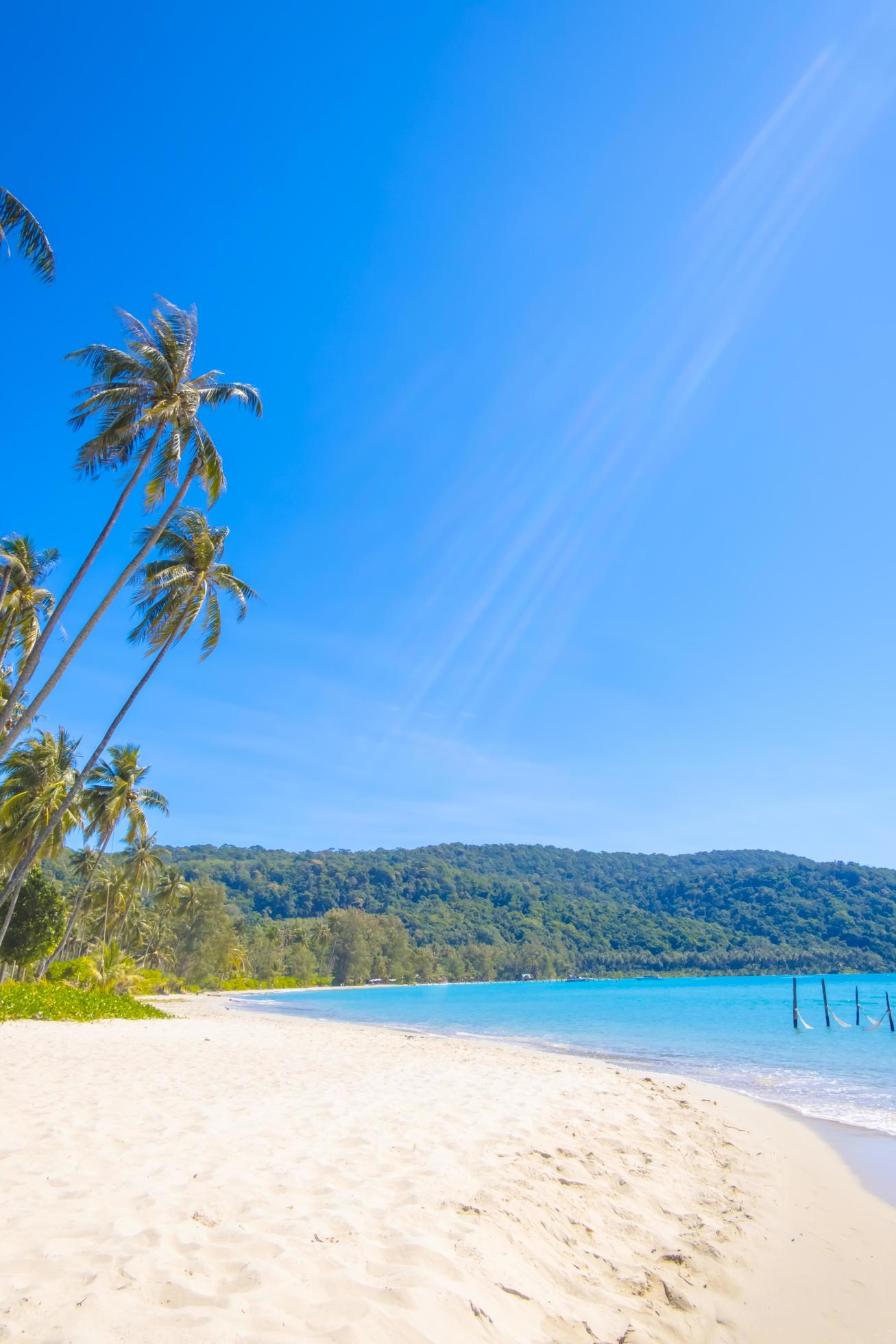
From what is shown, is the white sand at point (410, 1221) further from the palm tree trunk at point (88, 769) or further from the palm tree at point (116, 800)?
the palm tree at point (116, 800)

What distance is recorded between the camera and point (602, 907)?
157 meters

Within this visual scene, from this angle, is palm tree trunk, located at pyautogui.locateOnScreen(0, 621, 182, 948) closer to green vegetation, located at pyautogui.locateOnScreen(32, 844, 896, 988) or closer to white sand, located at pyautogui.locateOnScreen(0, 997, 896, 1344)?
white sand, located at pyautogui.locateOnScreen(0, 997, 896, 1344)

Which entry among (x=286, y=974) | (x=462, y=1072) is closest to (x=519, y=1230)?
(x=462, y=1072)

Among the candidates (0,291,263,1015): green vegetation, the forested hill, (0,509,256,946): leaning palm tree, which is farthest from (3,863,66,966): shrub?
the forested hill

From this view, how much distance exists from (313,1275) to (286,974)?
318ft

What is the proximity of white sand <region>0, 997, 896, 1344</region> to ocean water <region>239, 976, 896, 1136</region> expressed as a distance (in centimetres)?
723

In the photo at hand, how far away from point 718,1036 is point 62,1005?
26532 mm

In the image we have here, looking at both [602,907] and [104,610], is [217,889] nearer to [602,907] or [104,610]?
[104,610]

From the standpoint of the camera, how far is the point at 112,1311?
10.9 feet

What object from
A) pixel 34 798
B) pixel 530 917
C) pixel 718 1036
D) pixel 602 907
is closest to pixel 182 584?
pixel 34 798

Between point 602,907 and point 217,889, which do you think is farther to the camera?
point 602,907

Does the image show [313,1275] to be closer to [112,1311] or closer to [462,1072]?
[112,1311]

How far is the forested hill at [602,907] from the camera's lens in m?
121

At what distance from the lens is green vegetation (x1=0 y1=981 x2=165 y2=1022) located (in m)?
19.0
